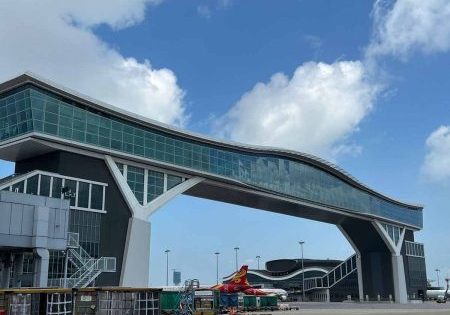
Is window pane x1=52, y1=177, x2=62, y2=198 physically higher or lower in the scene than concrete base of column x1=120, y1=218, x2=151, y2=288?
higher

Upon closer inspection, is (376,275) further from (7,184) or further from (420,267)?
(7,184)

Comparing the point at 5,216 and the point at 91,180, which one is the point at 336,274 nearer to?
the point at 91,180

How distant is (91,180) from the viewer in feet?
191

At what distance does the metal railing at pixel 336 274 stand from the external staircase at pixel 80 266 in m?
84.1

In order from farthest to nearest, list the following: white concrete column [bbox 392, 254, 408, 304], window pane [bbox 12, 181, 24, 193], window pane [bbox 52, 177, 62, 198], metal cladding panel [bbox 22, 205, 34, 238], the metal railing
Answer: the metal railing
white concrete column [bbox 392, 254, 408, 304]
window pane [bbox 52, 177, 62, 198]
window pane [bbox 12, 181, 24, 193]
metal cladding panel [bbox 22, 205, 34, 238]

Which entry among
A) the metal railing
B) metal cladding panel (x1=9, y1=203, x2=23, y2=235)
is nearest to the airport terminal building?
metal cladding panel (x1=9, y1=203, x2=23, y2=235)

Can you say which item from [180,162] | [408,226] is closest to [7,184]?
[180,162]

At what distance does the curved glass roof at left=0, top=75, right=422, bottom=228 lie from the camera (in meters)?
55.2

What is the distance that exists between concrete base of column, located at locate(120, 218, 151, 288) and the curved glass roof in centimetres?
855

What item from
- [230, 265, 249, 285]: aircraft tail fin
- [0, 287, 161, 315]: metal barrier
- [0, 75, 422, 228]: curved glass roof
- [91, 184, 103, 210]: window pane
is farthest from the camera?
[230, 265, 249, 285]: aircraft tail fin

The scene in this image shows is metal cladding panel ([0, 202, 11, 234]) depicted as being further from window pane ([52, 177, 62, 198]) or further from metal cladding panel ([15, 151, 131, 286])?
metal cladding panel ([15, 151, 131, 286])

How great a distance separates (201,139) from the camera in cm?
7131

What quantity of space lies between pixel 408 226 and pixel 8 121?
8967 cm

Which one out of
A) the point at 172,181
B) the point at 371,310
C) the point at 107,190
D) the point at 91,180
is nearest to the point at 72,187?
the point at 91,180
